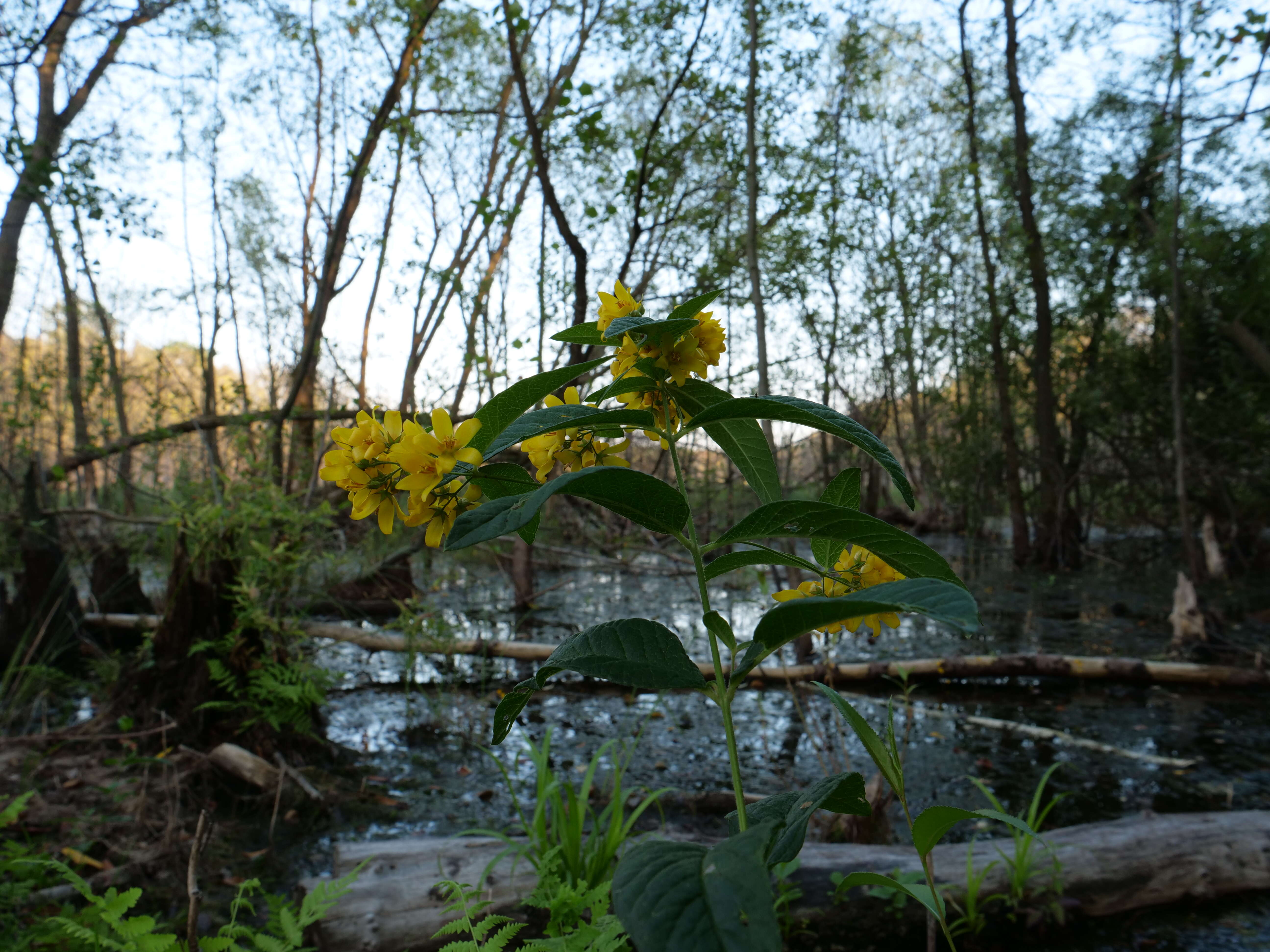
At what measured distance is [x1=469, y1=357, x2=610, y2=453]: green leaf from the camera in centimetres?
66

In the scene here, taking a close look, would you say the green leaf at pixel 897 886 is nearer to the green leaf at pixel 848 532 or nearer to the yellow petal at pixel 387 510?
the green leaf at pixel 848 532

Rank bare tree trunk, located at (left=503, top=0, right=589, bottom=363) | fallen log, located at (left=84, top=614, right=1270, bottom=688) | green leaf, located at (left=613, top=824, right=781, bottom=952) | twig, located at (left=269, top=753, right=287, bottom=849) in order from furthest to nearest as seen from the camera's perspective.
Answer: fallen log, located at (left=84, top=614, right=1270, bottom=688) → bare tree trunk, located at (left=503, top=0, right=589, bottom=363) → twig, located at (left=269, top=753, right=287, bottom=849) → green leaf, located at (left=613, top=824, right=781, bottom=952)

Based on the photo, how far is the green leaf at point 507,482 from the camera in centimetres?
62

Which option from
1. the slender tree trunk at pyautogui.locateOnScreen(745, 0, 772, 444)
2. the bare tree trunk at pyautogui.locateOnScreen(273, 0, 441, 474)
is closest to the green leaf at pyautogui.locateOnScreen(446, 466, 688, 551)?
the slender tree trunk at pyautogui.locateOnScreen(745, 0, 772, 444)

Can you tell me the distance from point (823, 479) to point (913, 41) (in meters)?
4.65

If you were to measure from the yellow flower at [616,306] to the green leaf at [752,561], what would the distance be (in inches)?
10.1

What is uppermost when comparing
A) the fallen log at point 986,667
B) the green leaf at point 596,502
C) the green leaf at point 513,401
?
the green leaf at point 513,401

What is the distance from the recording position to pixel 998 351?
26.0 ft

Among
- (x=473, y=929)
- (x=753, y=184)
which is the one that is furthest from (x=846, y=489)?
(x=753, y=184)

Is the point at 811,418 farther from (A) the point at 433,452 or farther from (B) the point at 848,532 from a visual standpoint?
(A) the point at 433,452

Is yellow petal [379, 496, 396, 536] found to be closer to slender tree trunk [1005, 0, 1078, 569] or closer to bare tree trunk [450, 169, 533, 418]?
bare tree trunk [450, 169, 533, 418]

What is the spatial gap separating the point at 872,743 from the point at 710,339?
1.30 feet

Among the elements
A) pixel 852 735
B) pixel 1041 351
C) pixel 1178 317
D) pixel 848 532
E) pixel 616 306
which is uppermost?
pixel 1041 351

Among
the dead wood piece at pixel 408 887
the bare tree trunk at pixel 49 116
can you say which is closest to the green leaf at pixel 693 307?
the dead wood piece at pixel 408 887
